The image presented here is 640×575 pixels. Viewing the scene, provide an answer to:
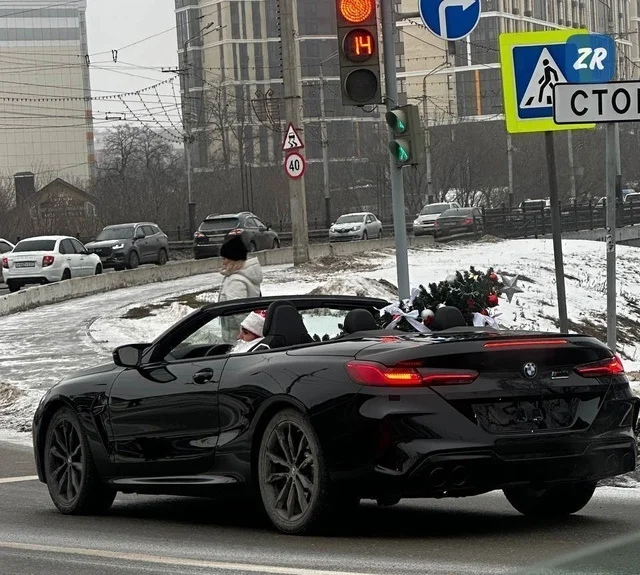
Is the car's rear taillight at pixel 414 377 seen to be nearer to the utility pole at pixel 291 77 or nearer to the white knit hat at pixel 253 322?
Result: the white knit hat at pixel 253 322

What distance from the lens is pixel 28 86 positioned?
185 m

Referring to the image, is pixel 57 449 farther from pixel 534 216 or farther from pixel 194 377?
pixel 534 216

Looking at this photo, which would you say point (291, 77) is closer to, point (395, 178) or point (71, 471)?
point (395, 178)

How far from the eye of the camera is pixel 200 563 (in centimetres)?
657

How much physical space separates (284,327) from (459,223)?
5366cm

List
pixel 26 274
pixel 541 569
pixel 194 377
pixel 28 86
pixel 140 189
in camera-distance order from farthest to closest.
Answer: pixel 28 86
pixel 140 189
pixel 26 274
pixel 194 377
pixel 541 569

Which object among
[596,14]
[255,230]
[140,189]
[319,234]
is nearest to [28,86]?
[596,14]

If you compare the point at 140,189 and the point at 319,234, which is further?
the point at 140,189

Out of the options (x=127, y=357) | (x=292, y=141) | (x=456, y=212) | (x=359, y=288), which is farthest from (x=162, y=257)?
(x=127, y=357)

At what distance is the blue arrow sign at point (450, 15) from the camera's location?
50.3ft

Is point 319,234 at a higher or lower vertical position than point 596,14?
lower

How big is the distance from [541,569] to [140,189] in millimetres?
89624

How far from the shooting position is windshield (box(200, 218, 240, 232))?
51.8 metres

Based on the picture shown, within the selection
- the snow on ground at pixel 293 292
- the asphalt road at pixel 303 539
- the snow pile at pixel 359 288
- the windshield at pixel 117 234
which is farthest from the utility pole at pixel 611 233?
the windshield at pixel 117 234
